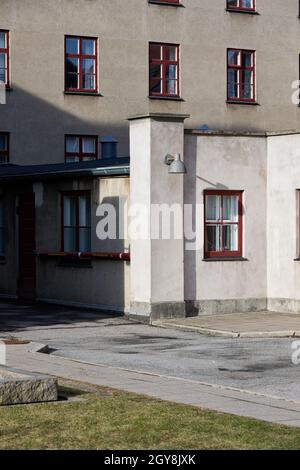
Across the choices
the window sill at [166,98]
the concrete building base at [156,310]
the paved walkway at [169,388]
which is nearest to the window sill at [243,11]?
the window sill at [166,98]

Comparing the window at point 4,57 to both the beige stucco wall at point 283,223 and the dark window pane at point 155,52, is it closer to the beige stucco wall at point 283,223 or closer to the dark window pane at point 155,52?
the dark window pane at point 155,52

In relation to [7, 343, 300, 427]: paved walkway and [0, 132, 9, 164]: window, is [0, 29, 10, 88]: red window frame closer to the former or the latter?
[0, 132, 9, 164]: window

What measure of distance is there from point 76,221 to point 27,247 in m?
2.53

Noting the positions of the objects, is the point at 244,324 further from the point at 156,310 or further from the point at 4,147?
the point at 4,147

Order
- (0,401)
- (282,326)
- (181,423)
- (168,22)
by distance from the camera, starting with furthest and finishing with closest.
Answer: (168,22)
(282,326)
(0,401)
(181,423)

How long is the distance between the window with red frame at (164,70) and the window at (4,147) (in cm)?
555

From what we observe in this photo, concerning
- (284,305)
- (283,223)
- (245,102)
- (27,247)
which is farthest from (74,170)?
(245,102)

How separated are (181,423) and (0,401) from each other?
2.14m

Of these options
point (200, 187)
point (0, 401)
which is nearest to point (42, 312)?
point (200, 187)

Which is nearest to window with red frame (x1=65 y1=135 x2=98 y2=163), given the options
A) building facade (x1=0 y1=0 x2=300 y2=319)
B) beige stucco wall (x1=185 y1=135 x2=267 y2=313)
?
building facade (x1=0 y1=0 x2=300 y2=319)

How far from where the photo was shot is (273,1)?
1753 inches

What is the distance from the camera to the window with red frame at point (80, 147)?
41.2 metres

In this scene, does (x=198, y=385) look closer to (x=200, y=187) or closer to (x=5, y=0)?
(x=200, y=187)

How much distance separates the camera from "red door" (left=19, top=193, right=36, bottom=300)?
1163 inches
